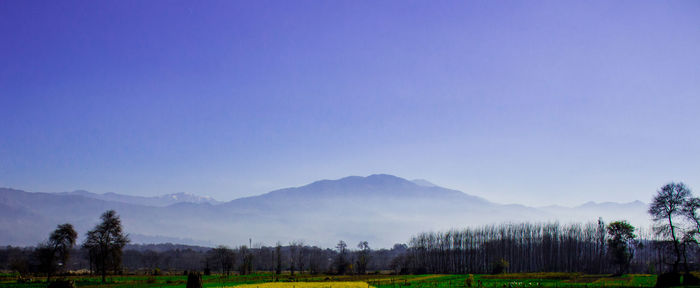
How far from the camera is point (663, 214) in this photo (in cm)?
5888

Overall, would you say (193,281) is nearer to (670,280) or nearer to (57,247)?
(670,280)

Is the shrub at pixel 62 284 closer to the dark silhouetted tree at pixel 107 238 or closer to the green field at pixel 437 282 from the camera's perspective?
the green field at pixel 437 282

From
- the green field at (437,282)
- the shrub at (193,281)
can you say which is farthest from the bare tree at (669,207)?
the shrub at (193,281)

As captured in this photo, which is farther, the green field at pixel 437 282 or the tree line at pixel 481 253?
the tree line at pixel 481 253

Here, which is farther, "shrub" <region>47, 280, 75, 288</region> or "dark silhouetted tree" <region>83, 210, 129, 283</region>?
"dark silhouetted tree" <region>83, 210, 129, 283</region>

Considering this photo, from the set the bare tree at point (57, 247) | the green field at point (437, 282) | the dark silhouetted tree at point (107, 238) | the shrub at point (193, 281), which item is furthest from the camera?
the bare tree at point (57, 247)

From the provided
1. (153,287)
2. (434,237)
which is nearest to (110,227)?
(153,287)

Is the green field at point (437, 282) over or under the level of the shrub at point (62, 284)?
under

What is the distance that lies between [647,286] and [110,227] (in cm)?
7226

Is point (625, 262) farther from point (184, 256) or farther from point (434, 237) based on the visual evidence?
point (184, 256)

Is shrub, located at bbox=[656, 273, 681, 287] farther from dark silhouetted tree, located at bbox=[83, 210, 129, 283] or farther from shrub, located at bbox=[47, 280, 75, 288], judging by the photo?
dark silhouetted tree, located at bbox=[83, 210, 129, 283]

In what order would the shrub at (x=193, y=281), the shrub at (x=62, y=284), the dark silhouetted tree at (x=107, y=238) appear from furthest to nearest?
the dark silhouetted tree at (x=107, y=238), the shrub at (x=62, y=284), the shrub at (x=193, y=281)

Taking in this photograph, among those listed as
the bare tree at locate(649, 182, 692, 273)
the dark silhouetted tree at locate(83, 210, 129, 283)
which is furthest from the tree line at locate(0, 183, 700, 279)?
the bare tree at locate(649, 182, 692, 273)

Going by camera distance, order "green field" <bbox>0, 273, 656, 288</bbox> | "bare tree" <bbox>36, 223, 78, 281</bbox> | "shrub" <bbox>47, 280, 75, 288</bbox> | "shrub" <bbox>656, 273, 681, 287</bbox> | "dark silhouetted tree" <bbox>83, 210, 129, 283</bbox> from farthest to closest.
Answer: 1. "bare tree" <bbox>36, 223, 78, 281</bbox>
2. "dark silhouetted tree" <bbox>83, 210, 129, 283</bbox>
3. "green field" <bbox>0, 273, 656, 288</bbox>
4. "shrub" <bbox>47, 280, 75, 288</bbox>
5. "shrub" <bbox>656, 273, 681, 287</bbox>
